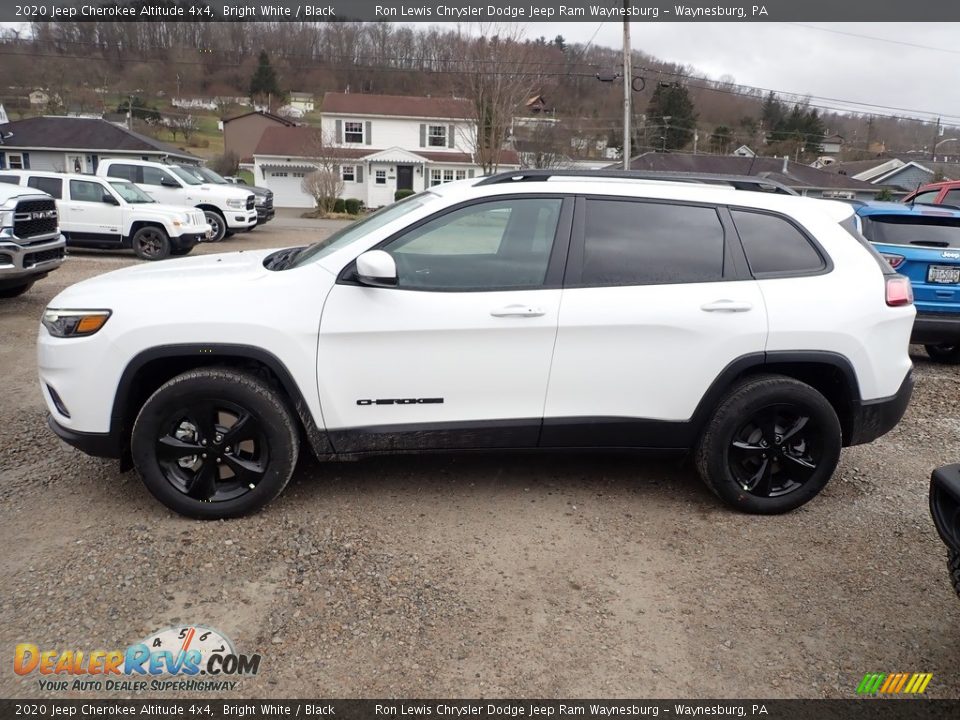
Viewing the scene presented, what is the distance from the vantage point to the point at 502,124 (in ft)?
89.4

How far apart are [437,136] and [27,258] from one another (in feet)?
141

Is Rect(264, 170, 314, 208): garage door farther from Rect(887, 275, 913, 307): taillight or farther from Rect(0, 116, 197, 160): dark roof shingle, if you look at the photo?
Rect(887, 275, 913, 307): taillight

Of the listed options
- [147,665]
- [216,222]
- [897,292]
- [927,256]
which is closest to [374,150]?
[216,222]

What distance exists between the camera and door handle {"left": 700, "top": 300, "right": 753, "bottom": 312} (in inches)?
147

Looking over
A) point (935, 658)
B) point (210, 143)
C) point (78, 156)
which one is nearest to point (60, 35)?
point (78, 156)

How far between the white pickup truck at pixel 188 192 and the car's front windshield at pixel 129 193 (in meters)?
2.58

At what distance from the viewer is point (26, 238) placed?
8.55m

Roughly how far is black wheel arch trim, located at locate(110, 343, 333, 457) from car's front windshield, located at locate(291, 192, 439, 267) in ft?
1.91

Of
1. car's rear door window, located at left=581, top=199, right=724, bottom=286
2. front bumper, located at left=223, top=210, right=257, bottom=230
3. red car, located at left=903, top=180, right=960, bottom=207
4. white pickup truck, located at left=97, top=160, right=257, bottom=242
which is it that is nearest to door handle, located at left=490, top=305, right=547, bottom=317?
car's rear door window, located at left=581, top=199, right=724, bottom=286

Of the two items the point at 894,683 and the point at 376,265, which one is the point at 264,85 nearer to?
the point at 376,265

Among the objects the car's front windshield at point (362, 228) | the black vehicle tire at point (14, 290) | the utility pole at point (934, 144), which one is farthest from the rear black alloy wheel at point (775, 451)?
the utility pole at point (934, 144)

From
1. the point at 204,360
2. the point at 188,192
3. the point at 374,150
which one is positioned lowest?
the point at 204,360

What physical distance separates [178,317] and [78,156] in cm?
4334

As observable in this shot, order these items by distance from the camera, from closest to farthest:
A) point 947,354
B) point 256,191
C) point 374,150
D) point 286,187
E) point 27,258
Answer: point 947,354 → point 27,258 → point 256,191 → point 286,187 → point 374,150
